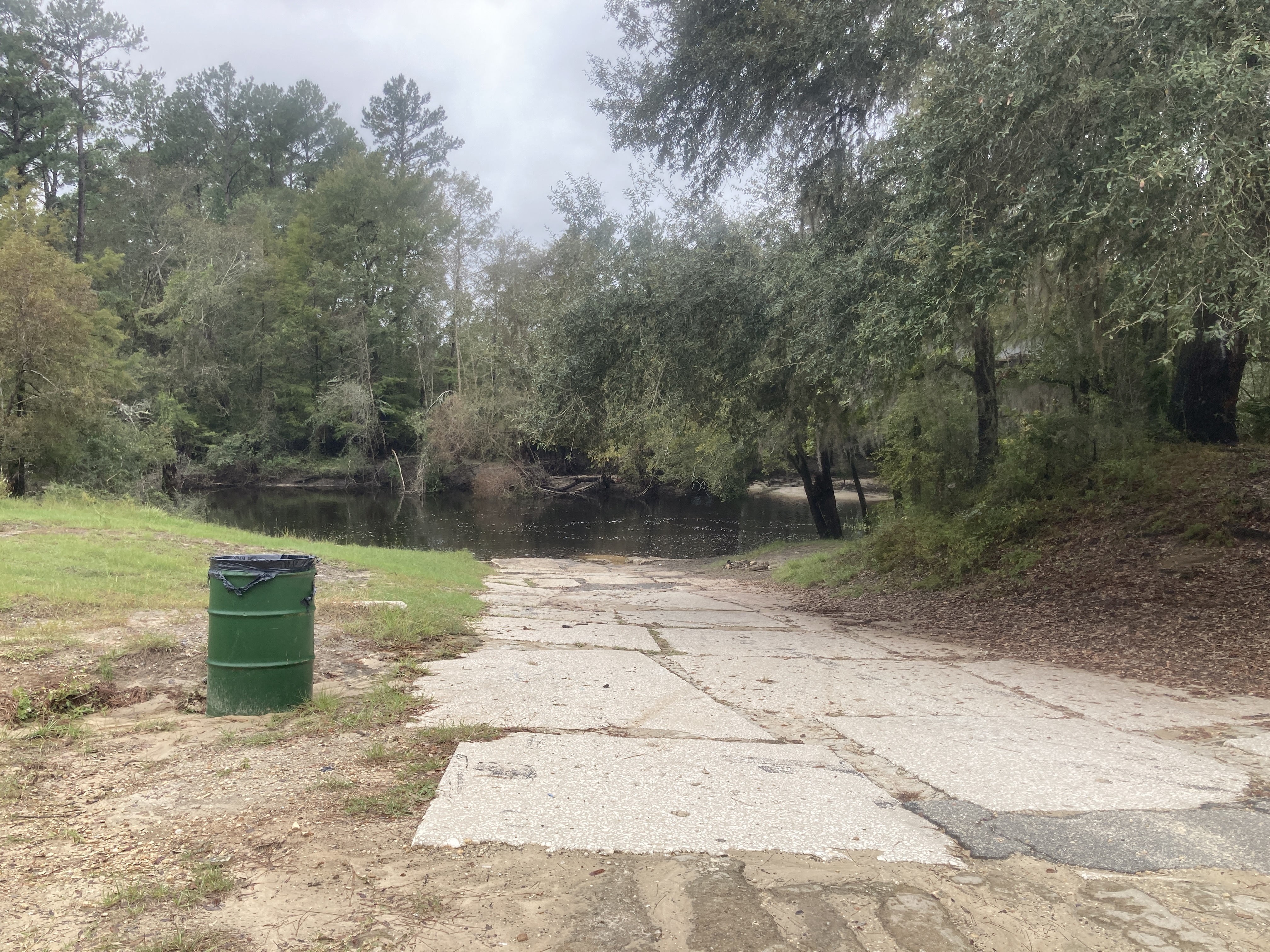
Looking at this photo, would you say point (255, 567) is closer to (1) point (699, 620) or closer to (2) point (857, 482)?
(1) point (699, 620)

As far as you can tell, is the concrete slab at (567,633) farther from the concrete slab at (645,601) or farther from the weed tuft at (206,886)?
the weed tuft at (206,886)

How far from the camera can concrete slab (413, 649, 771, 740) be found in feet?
16.4

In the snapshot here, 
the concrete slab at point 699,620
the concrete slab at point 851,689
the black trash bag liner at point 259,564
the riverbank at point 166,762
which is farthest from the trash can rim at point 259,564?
the concrete slab at point 699,620

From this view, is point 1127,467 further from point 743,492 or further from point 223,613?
point 743,492

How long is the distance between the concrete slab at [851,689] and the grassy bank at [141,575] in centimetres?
298

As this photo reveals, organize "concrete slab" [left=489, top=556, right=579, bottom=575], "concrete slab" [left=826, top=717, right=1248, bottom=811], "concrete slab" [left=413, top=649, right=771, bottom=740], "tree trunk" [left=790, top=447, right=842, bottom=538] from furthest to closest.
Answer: "tree trunk" [left=790, top=447, right=842, bottom=538]
"concrete slab" [left=489, top=556, right=579, bottom=575]
"concrete slab" [left=413, top=649, right=771, bottom=740]
"concrete slab" [left=826, top=717, right=1248, bottom=811]

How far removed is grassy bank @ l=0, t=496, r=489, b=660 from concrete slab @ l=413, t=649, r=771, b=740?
1.48m

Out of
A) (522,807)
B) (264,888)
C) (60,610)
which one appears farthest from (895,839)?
(60,610)

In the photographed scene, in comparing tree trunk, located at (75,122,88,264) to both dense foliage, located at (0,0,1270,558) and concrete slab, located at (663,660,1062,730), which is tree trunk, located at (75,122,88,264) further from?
concrete slab, located at (663,660,1062,730)

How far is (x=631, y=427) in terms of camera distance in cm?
1495

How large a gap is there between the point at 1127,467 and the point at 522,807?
37.4ft

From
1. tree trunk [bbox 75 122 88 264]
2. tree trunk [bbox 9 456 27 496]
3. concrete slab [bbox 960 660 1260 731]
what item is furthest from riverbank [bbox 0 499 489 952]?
tree trunk [bbox 75 122 88 264]

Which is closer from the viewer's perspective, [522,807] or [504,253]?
[522,807]

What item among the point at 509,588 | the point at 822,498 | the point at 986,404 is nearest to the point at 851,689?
the point at 509,588
